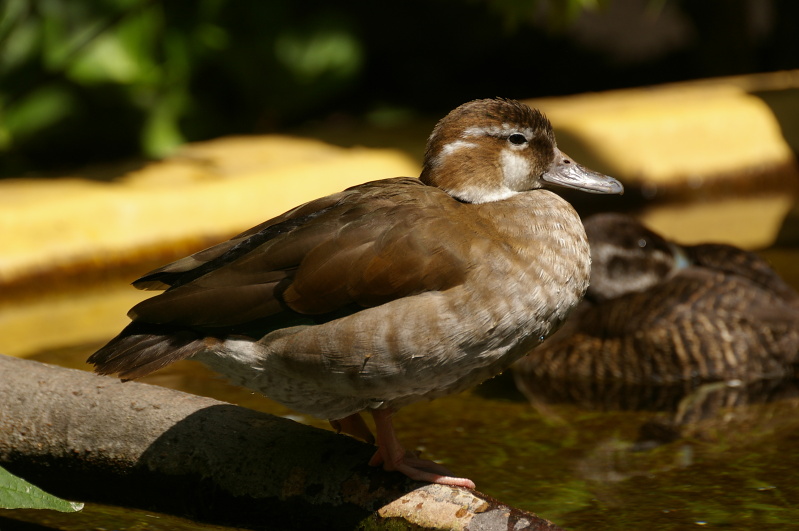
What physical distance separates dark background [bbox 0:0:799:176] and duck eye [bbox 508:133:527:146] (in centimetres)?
335

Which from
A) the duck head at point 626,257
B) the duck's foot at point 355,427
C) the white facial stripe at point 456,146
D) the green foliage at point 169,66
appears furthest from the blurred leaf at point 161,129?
the white facial stripe at point 456,146

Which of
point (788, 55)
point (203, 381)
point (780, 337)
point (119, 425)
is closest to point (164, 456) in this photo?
point (119, 425)

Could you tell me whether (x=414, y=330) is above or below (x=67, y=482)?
above

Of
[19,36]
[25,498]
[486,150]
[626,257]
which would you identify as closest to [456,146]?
[486,150]

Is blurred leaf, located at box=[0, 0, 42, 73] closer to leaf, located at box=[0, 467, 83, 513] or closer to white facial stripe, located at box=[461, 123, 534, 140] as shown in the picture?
white facial stripe, located at box=[461, 123, 534, 140]

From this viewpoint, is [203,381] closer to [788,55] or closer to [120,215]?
[120,215]

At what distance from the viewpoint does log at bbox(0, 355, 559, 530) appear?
9.84 ft

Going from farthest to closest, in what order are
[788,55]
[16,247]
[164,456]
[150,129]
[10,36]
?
[788,55] → [150,129] → [10,36] → [16,247] → [164,456]

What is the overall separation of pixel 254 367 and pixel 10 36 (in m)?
4.77

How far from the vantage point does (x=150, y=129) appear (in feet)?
25.0

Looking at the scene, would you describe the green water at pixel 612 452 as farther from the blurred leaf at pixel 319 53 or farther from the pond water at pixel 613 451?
the blurred leaf at pixel 319 53

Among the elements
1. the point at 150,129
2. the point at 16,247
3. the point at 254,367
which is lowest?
the point at 254,367

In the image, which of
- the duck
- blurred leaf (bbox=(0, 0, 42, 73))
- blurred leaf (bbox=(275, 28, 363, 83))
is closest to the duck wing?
the duck

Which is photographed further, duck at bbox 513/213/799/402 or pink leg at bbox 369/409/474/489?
duck at bbox 513/213/799/402
